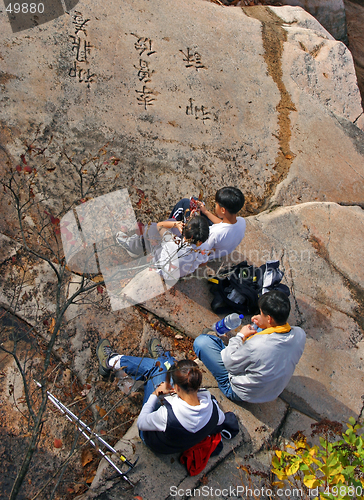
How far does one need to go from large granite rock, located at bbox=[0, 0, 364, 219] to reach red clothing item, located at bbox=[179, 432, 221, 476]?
2.99m

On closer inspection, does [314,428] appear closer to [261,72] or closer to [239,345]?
[239,345]

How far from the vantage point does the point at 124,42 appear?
5480mm

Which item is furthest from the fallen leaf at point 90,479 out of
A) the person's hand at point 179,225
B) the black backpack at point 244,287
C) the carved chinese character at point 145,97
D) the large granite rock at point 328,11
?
the large granite rock at point 328,11

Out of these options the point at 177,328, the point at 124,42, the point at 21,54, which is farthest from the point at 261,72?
the point at 177,328

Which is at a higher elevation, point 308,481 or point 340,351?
point 308,481

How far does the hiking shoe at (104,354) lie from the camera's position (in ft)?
12.0

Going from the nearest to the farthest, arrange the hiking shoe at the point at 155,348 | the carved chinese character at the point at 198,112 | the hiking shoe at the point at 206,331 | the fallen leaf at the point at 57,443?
the fallen leaf at the point at 57,443 → the hiking shoe at the point at 155,348 → the hiking shoe at the point at 206,331 → the carved chinese character at the point at 198,112

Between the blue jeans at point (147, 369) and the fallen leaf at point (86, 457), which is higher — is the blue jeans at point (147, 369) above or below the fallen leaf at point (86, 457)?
above

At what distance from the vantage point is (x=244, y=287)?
4156mm

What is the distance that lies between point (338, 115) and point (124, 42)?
392 cm

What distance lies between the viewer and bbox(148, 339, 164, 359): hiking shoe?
380cm

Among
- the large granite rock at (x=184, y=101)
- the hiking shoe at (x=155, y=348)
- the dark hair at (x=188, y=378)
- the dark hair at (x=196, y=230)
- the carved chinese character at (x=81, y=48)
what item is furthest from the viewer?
the carved chinese character at (x=81, y=48)

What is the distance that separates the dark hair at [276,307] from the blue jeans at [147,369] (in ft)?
3.85

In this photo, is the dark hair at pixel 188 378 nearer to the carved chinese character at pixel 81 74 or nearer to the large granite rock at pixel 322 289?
the large granite rock at pixel 322 289
